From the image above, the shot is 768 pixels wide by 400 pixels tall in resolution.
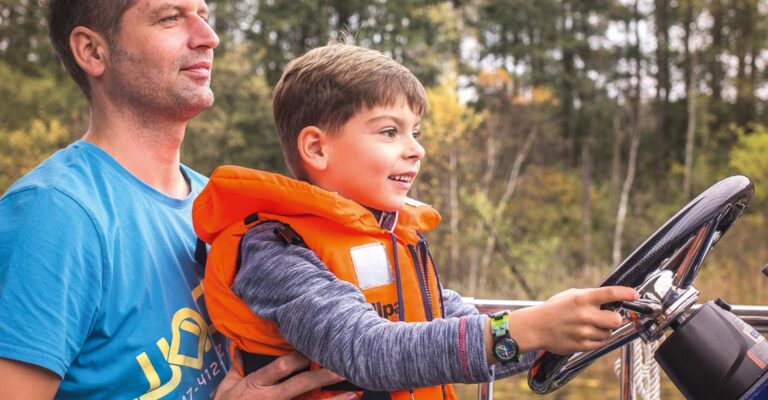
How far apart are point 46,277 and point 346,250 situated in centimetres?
65

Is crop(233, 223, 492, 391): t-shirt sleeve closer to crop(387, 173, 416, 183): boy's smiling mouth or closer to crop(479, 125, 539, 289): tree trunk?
crop(387, 173, 416, 183): boy's smiling mouth

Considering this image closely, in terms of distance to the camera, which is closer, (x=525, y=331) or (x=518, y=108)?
(x=525, y=331)

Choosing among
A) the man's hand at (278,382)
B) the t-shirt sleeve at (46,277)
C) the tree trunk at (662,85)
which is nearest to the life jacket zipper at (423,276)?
the man's hand at (278,382)

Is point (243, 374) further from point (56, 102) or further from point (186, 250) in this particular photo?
point (56, 102)

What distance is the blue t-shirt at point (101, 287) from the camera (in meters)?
1.55

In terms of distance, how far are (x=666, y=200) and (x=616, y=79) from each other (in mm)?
5260

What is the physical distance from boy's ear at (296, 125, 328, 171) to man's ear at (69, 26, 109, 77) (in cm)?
64

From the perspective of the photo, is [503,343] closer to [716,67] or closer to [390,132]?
[390,132]

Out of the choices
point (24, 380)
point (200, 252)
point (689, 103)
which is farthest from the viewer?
point (689, 103)

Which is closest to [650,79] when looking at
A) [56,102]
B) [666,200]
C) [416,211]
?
[666,200]

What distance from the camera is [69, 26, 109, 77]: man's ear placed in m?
2.00

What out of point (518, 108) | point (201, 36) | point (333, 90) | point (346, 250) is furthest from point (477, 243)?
point (346, 250)

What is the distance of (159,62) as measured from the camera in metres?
1.99

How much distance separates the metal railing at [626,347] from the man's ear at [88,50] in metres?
1.24
